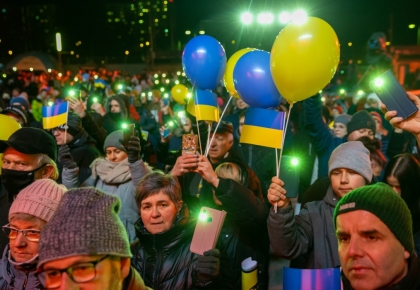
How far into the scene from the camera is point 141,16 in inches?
2431

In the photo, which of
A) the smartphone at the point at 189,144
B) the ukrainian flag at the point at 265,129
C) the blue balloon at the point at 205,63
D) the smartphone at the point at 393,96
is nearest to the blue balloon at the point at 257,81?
the ukrainian flag at the point at 265,129

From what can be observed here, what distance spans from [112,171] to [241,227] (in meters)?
1.54

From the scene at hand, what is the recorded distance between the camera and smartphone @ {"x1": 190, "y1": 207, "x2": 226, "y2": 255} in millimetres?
2666

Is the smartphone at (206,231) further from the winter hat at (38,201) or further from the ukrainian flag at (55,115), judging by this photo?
the ukrainian flag at (55,115)

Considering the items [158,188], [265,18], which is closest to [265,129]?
[158,188]

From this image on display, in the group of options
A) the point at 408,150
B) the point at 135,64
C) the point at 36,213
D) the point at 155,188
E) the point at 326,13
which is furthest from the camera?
the point at 135,64

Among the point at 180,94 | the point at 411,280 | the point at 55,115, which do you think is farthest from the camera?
the point at 180,94

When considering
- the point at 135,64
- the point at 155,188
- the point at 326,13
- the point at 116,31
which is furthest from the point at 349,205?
the point at 116,31

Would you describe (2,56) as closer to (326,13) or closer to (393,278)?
(326,13)

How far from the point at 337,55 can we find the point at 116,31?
59938mm

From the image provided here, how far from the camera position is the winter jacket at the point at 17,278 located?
7.43ft

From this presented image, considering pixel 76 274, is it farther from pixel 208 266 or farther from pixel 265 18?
pixel 265 18

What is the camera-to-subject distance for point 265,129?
10.4ft

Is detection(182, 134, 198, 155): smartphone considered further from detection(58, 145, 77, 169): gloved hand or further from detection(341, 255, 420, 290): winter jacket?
detection(341, 255, 420, 290): winter jacket
